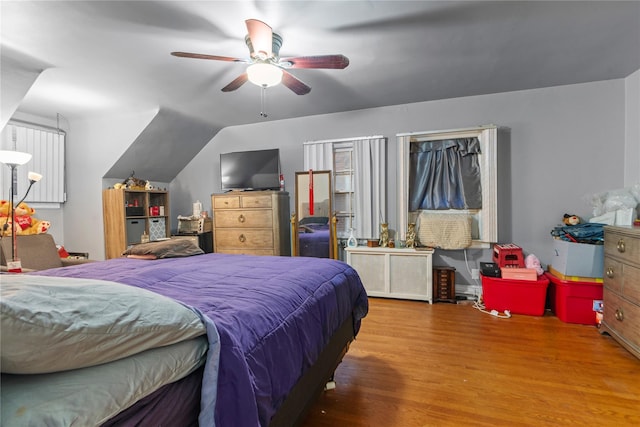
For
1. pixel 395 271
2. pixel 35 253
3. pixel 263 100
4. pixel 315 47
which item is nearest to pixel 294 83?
pixel 315 47

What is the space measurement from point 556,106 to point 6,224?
565 centimetres

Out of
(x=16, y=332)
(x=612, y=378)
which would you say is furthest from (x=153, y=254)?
(x=612, y=378)

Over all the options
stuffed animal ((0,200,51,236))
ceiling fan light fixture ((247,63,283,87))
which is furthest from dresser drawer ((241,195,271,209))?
stuffed animal ((0,200,51,236))

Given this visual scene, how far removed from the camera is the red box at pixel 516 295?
9.64ft

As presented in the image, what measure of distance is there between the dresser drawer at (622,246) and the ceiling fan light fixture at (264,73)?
276cm

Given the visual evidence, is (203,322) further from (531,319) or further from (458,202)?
(458,202)

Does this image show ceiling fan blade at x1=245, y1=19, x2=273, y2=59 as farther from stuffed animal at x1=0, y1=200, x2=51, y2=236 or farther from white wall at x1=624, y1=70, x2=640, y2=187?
white wall at x1=624, y1=70, x2=640, y2=187

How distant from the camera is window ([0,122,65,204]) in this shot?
3285 mm

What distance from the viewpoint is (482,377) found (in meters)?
1.92

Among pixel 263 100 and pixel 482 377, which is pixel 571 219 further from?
pixel 263 100

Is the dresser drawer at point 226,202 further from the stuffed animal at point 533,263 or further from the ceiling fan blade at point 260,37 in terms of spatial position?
the stuffed animal at point 533,263

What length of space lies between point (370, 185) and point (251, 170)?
5.44 ft

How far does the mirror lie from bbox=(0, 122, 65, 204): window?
3.02 meters

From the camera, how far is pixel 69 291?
26.3 inches
